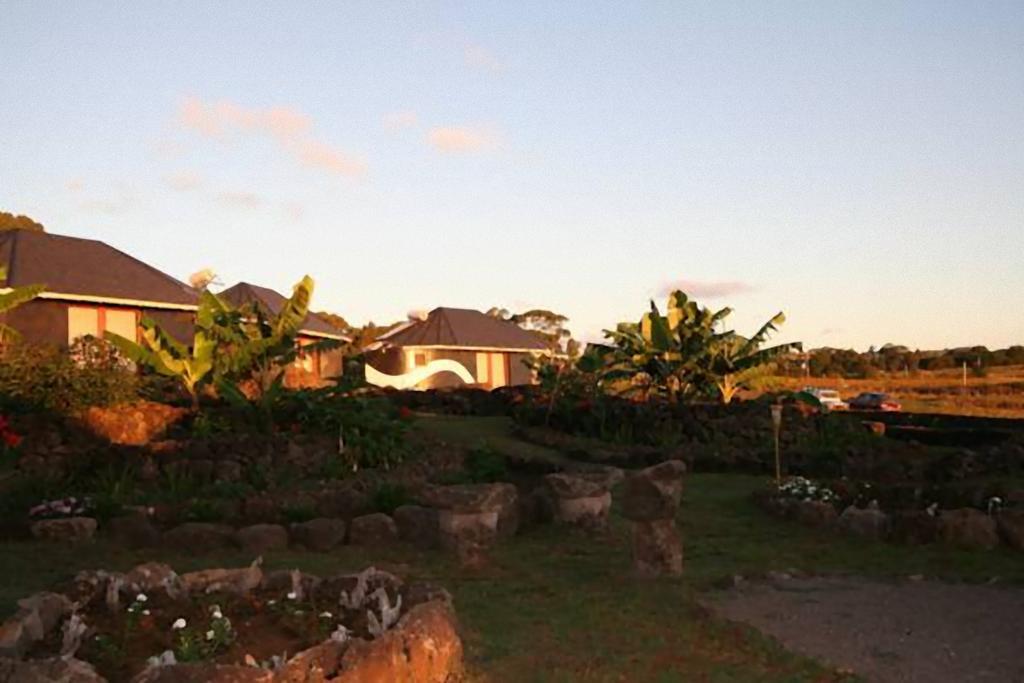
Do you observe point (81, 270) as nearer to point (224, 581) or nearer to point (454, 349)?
point (454, 349)

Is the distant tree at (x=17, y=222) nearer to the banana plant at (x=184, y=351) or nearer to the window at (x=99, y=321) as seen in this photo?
the window at (x=99, y=321)

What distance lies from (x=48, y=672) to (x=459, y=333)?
38.1 meters

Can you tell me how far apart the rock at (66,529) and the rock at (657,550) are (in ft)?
17.8

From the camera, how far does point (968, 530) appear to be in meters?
10.3

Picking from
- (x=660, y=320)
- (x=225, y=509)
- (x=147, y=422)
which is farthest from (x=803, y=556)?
(x=660, y=320)

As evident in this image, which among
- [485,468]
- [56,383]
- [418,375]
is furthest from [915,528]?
[418,375]

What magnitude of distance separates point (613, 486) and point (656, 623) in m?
7.15

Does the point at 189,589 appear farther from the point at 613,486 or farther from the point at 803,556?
the point at 613,486

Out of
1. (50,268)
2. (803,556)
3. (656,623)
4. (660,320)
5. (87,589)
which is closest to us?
(87,589)

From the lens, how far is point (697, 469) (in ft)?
55.9

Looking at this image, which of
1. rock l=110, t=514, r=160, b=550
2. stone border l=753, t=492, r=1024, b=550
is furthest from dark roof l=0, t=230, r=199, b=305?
stone border l=753, t=492, r=1024, b=550

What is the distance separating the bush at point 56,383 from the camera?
16859mm

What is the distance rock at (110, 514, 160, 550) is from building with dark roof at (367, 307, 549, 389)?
28.2m

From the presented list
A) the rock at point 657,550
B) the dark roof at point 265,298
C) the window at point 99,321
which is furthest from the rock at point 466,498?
the dark roof at point 265,298
